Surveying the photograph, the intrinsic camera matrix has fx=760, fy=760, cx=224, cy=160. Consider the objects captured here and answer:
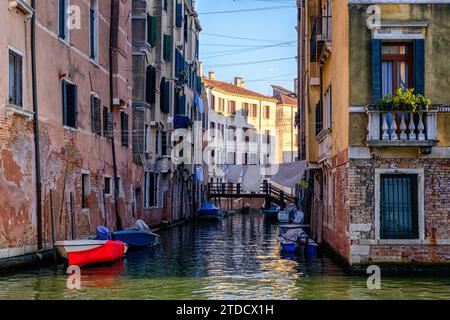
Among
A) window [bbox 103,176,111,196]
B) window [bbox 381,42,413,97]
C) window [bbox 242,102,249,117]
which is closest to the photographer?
window [bbox 381,42,413,97]

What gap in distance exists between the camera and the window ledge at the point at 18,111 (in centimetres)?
1530

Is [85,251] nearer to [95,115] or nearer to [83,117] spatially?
[83,117]

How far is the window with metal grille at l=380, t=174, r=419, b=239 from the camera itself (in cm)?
1534

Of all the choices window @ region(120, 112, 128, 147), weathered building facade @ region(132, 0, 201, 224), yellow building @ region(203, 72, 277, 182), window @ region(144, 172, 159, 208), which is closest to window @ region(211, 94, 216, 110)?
yellow building @ region(203, 72, 277, 182)

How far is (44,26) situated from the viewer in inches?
700

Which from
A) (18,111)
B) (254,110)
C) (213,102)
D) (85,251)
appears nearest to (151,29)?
(18,111)

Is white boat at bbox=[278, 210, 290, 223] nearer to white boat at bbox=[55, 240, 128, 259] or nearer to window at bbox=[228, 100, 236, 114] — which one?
white boat at bbox=[55, 240, 128, 259]

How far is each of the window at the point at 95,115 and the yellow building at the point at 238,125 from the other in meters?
36.1

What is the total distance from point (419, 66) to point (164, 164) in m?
20.1

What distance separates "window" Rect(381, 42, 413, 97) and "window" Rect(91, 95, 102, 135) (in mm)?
9754

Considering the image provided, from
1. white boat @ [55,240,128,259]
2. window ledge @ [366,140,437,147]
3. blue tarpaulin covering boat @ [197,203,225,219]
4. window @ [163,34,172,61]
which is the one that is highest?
window @ [163,34,172,61]

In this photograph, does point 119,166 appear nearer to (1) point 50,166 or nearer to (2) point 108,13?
(2) point 108,13

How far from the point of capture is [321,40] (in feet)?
64.8
